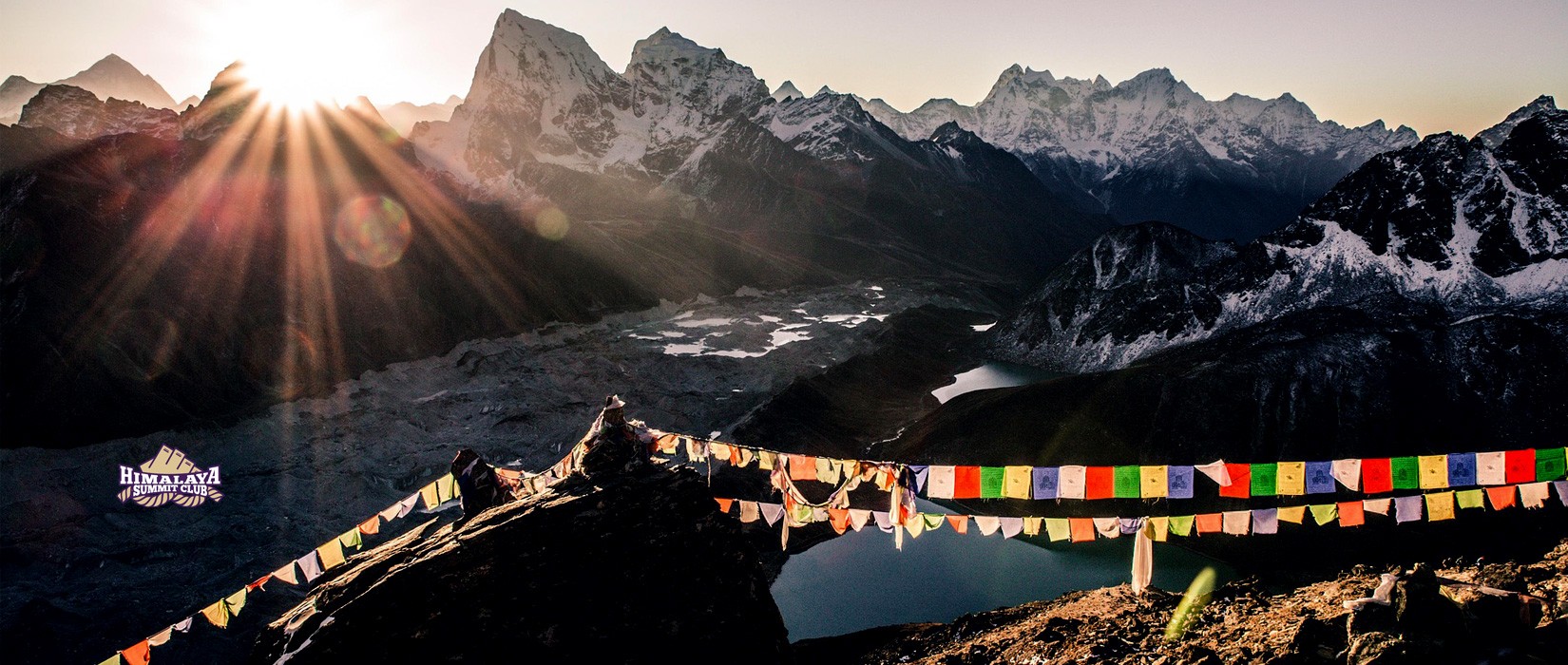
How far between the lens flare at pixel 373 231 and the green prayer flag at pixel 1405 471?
8452 centimetres

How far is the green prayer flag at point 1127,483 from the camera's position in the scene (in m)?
19.8

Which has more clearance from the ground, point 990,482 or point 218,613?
point 990,482

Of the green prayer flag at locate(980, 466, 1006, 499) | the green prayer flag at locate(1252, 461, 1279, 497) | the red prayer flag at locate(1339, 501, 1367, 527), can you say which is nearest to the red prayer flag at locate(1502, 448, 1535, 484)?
the red prayer flag at locate(1339, 501, 1367, 527)

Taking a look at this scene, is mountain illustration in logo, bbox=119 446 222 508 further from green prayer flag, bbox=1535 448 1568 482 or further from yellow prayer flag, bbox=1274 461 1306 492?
green prayer flag, bbox=1535 448 1568 482

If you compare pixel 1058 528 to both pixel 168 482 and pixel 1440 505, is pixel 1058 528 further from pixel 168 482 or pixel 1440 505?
pixel 168 482

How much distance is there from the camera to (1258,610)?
659 inches

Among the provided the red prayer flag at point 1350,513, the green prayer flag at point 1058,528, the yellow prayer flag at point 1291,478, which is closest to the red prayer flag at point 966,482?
the green prayer flag at point 1058,528

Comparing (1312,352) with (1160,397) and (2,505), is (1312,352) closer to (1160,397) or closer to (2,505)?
(1160,397)

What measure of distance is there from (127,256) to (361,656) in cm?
6748

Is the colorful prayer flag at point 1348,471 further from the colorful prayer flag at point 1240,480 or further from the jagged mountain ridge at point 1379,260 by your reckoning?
the jagged mountain ridge at point 1379,260

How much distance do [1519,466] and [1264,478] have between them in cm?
641

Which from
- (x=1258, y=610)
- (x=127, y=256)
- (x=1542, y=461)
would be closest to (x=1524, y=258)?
(x=1542, y=461)

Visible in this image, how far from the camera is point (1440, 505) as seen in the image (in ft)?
62.3

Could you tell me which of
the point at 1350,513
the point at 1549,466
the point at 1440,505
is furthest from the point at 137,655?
the point at 1549,466
